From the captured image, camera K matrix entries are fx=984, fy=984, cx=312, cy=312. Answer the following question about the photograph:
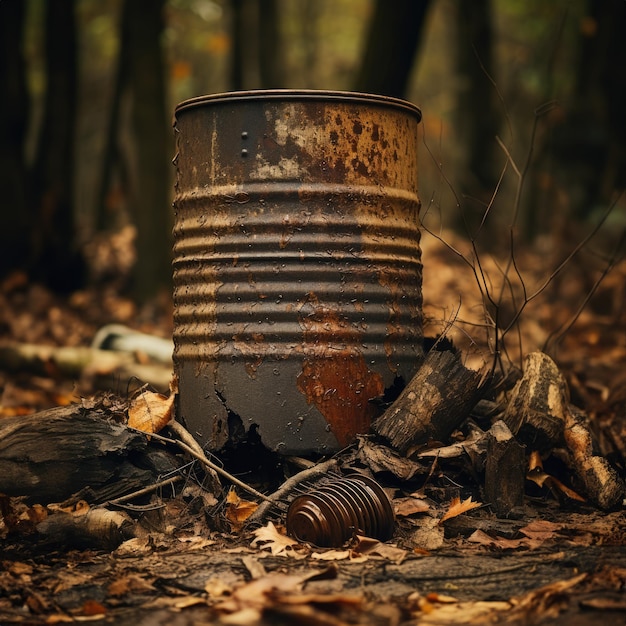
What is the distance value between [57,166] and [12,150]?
839mm

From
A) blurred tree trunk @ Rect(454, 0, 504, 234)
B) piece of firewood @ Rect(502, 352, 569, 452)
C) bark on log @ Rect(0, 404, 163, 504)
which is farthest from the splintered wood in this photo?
blurred tree trunk @ Rect(454, 0, 504, 234)

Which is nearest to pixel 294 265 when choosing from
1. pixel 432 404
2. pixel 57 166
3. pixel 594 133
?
pixel 432 404

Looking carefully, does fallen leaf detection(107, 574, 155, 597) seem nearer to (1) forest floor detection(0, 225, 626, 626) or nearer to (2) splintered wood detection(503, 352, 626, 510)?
(1) forest floor detection(0, 225, 626, 626)

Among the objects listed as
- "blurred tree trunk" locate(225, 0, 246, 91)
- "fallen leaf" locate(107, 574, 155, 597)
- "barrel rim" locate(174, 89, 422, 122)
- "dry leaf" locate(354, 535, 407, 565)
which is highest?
"blurred tree trunk" locate(225, 0, 246, 91)

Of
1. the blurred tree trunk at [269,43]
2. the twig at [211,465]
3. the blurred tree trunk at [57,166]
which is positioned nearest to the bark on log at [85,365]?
the twig at [211,465]

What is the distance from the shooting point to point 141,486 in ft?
13.4

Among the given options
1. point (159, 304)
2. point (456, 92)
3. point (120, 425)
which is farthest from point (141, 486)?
point (456, 92)

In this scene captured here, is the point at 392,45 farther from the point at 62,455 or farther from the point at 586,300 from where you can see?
the point at 62,455

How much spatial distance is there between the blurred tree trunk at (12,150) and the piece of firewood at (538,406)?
7805 mm

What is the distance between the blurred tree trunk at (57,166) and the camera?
11.2 m

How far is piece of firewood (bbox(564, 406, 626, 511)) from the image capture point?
4.09 meters

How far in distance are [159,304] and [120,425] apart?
632cm

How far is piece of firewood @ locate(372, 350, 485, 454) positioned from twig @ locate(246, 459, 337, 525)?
0.27m

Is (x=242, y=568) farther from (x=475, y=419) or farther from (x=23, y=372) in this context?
(x=23, y=372)
